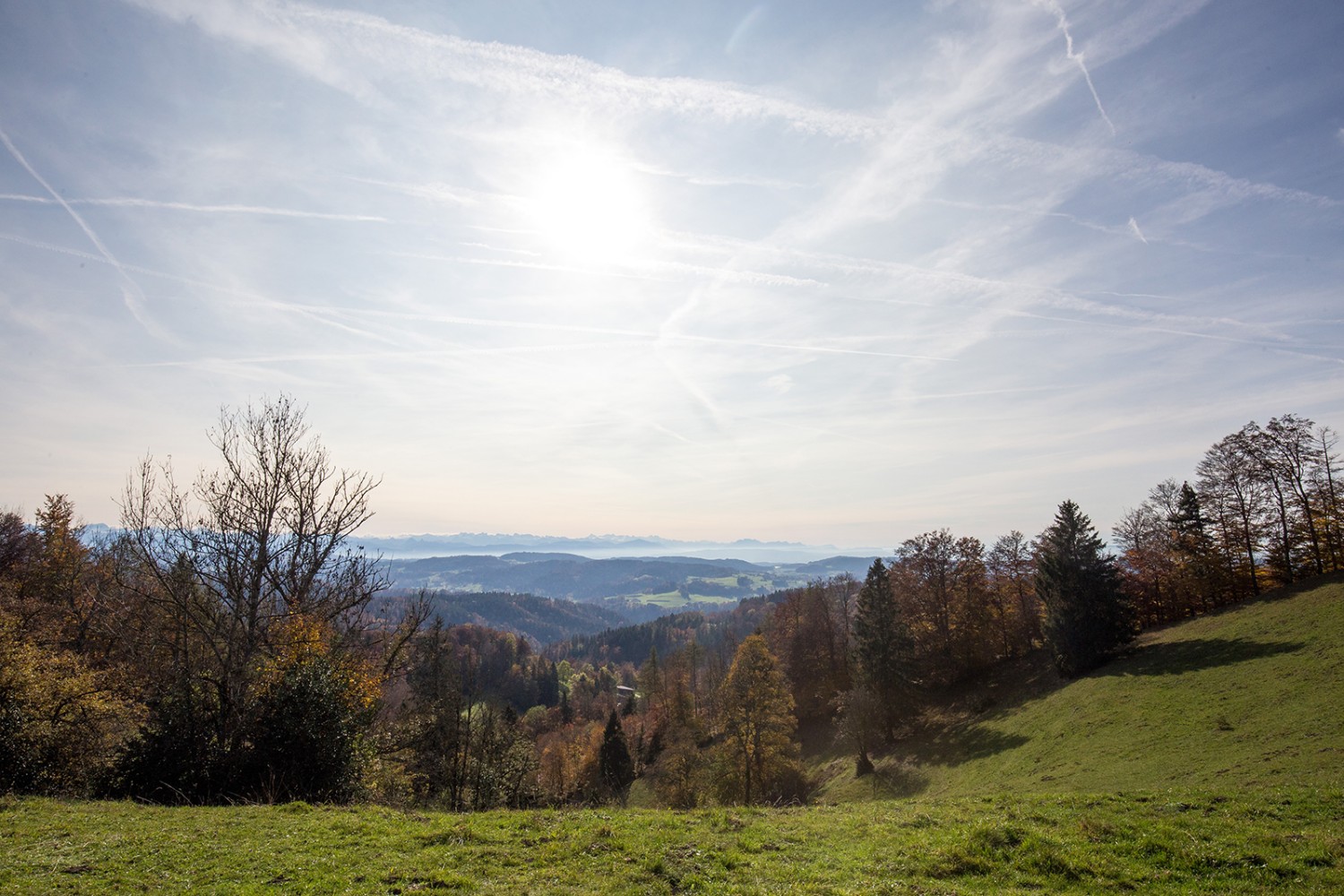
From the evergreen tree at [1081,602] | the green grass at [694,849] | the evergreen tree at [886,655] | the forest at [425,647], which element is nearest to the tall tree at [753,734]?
the forest at [425,647]

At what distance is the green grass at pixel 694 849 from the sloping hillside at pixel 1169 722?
20.2 ft

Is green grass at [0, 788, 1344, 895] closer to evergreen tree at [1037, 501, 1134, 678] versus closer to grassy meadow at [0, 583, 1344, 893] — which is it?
grassy meadow at [0, 583, 1344, 893]

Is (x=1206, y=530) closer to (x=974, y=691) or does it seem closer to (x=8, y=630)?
(x=974, y=691)

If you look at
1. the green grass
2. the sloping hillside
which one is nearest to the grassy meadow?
the green grass

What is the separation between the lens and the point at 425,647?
106 feet

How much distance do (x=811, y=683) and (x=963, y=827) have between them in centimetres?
4944

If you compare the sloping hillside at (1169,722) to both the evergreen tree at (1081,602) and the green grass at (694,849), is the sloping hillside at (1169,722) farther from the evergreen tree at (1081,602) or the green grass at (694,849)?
the green grass at (694,849)

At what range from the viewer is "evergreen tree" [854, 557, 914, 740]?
4366 cm

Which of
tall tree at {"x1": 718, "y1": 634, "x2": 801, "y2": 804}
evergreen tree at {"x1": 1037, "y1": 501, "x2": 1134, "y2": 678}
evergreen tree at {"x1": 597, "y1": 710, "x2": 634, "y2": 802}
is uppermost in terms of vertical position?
evergreen tree at {"x1": 1037, "y1": 501, "x2": 1134, "y2": 678}

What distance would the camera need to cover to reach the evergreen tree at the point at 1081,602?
38.5 meters

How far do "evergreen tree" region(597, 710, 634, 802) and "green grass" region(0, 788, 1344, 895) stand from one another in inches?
1904

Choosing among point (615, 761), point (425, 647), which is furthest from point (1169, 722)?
point (615, 761)

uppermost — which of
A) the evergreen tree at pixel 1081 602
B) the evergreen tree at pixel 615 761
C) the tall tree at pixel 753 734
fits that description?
the evergreen tree at pixel 1081 602

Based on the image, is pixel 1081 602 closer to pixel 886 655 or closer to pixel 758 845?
pixel 886 655
